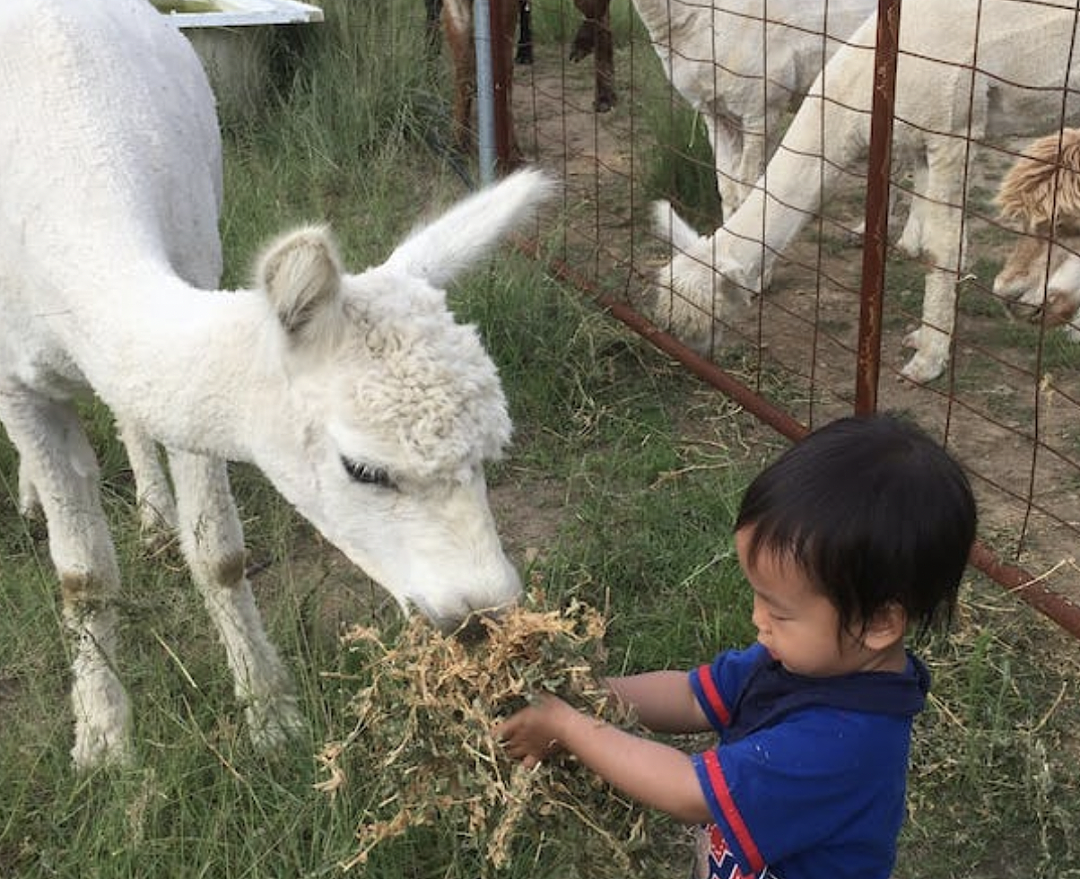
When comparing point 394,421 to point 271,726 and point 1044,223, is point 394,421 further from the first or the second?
point 1044,223

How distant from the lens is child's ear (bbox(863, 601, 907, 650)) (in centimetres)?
167

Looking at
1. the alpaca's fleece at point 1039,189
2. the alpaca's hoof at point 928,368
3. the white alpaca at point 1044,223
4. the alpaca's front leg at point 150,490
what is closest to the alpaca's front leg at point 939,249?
the alpaca's hoof at point 928,368

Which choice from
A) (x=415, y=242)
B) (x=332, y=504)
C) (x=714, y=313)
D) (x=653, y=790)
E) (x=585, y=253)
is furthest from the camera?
(x=585, y=253)

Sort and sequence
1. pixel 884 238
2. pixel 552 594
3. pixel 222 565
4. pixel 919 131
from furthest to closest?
pixel 919 131 < pixel 884 238 < pixel 552 594 < pixel 222 565

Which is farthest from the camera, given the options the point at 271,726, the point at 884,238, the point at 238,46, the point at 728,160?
the point at 238,46

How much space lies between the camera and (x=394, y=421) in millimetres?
2027

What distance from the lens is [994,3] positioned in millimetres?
4723

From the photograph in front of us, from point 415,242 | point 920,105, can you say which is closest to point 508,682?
point 415,242

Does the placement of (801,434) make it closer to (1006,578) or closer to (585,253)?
(1006,578)

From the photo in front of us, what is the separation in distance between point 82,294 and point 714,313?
2.56 metres

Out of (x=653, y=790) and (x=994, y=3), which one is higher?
(x=994, y=3)

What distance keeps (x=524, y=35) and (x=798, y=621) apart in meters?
7.86

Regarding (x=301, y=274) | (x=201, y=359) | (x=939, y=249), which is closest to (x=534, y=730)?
(x=301, y=274)

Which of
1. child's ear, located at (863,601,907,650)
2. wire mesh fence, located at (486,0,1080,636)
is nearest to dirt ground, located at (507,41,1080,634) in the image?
wire mesh fence, located at (486,0,1080,636)
